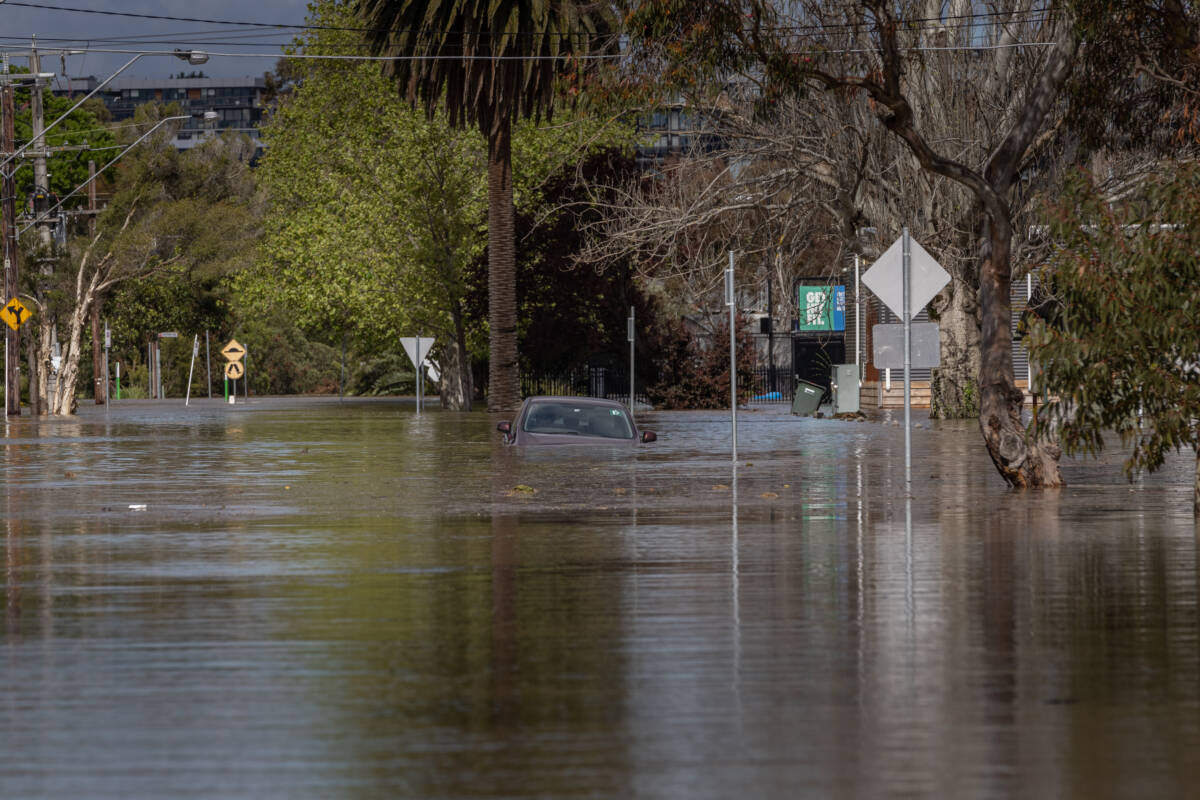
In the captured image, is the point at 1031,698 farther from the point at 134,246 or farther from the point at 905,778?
the point at 134,246

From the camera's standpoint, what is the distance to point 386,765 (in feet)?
25.5

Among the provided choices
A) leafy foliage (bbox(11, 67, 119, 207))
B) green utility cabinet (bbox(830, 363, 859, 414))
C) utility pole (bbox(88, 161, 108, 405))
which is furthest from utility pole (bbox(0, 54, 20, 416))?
green utility cabinet (bbox(830, 363, 859, 414))

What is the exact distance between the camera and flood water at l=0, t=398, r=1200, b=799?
772 centimetres

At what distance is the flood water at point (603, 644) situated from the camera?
7.72 metres

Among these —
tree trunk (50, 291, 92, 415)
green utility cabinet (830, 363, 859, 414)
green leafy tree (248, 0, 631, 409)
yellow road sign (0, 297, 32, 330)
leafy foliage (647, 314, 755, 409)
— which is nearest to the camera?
green utility cabinet (830, 363, 859, 414)

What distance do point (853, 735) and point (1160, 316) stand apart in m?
11.0

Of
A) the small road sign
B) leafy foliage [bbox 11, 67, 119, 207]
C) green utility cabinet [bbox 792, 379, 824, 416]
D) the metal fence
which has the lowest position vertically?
green utility cabinet [bbox 792, 379, 824, 416]

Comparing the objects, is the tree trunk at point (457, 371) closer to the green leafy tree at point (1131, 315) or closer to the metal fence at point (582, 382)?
the metal fence at point (582, 382)

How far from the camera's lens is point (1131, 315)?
18500 mm

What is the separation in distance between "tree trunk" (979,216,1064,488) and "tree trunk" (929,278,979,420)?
2355cm

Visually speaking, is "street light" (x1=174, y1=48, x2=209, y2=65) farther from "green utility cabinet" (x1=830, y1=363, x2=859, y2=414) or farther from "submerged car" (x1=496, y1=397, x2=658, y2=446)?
"submerged car" (x1=496, y1=397, x2=658, y2=446)

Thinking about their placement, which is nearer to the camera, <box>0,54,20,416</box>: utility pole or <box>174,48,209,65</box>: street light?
<box>174,48,209,65</box>: street light

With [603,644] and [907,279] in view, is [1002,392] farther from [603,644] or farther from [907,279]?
[603,644]

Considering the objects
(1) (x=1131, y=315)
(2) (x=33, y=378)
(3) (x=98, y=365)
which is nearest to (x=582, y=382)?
(2) (x=33, y=378)
